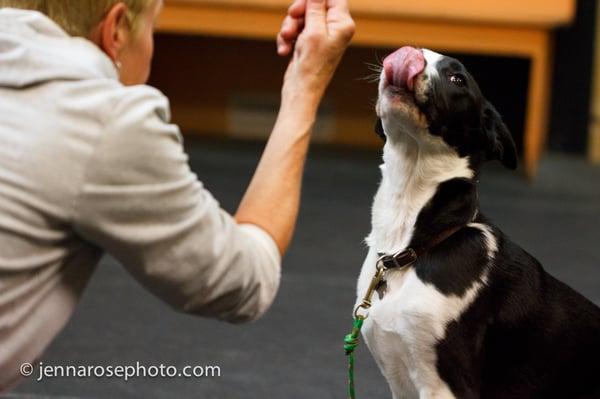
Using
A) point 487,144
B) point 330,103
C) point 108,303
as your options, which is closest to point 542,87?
point 330,103

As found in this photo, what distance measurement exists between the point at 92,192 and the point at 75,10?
0.22 m

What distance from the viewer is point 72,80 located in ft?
3.38

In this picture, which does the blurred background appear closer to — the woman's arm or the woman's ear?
the woman's arm

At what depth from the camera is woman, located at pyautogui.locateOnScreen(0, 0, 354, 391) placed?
993 millimetres

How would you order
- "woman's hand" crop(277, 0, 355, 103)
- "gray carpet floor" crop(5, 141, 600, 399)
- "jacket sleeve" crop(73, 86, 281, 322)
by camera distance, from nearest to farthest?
"jacket sleeve" crop(73, 86, 281, 322) → "woman's hand" crop(277, 0, 355, 103) → "gray carpet floor" crop(5, 141, 600, 399)

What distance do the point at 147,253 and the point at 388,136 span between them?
0.77 meters

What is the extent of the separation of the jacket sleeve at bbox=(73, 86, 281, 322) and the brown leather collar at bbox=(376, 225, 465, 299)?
0.59m

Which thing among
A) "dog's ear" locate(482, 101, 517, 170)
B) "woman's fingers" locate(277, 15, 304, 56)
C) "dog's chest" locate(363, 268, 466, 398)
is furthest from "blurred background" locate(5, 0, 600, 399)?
"woman's fingers" locate(277, 15, 304, 56)

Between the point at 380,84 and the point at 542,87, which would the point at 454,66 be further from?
the point at 542,87

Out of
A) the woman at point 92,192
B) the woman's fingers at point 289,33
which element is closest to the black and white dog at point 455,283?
the woman's fingers at point 289,33

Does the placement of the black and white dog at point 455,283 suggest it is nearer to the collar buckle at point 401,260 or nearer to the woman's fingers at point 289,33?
the collar buckle at point 401,260

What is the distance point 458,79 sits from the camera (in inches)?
65.4

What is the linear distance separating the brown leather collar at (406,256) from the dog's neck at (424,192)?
0.01 m

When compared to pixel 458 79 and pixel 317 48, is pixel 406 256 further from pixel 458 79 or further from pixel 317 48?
pixel 317 48
